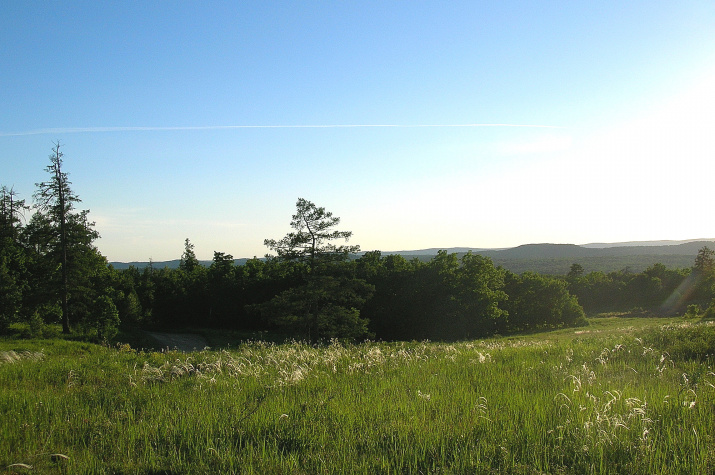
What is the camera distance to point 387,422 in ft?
15.2

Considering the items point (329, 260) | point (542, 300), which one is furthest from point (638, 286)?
point (329, 260)

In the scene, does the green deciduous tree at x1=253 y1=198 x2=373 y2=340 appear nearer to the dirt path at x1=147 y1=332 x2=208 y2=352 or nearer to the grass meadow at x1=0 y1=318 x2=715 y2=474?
the dirt path at x1=147 y1=332 x2=208 y2=352

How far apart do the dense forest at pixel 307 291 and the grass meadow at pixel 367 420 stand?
2481cm

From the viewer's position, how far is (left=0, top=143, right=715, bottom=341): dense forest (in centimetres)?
3281

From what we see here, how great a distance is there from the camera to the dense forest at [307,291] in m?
32.8

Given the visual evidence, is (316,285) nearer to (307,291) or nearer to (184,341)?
(307,291)

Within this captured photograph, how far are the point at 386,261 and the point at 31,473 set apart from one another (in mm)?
59457

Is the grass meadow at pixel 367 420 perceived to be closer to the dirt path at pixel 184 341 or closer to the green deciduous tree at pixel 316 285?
the green deciduous tree at pixel 316 285

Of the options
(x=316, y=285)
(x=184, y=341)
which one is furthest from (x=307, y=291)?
(x=184, y=341)

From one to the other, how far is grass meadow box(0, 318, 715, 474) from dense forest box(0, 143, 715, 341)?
81.4ft

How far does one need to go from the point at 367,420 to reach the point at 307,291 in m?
28.4

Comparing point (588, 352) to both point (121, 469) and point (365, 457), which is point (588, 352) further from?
point (121, 469)

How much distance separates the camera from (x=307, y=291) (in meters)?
32.8

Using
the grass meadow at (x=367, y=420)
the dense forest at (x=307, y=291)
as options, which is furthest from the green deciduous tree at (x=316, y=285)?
the grass meadow at (x=367, y=420)
